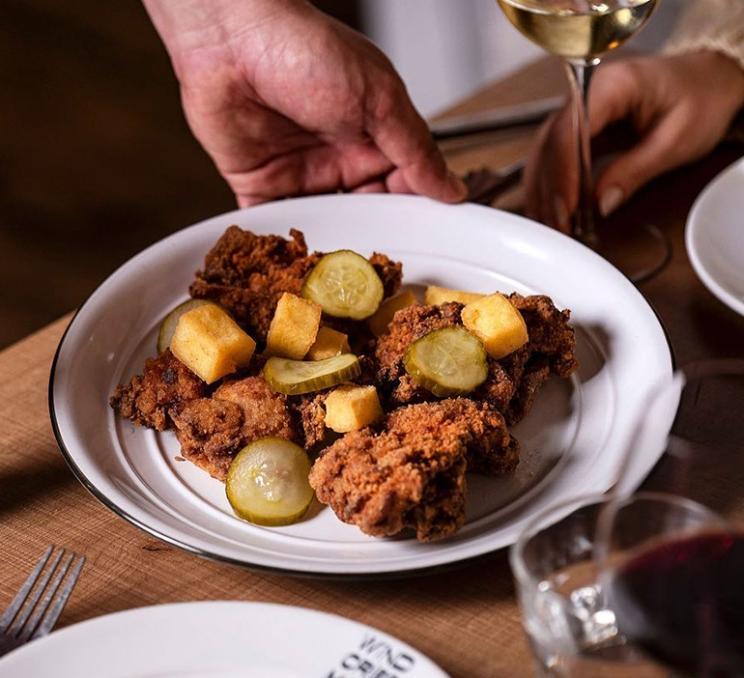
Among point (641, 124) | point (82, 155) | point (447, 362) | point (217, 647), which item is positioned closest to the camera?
point (217, 647)

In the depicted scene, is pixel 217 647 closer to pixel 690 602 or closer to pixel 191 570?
pixel 191 570

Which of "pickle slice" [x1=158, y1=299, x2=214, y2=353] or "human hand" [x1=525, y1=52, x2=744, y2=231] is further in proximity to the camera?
"human hand" [x1=525, y1=52, x2=744, y2=231]

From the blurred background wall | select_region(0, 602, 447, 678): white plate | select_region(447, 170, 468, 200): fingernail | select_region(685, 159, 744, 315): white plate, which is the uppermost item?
select_region(0, 602, 447, 678): white plate

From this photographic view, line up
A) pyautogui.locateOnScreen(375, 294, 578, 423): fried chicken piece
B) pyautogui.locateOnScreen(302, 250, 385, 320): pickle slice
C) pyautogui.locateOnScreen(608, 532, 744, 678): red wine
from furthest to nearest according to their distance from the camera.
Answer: pyautogui.locateOnScreen(302, 250, 385, 320): pickle slice < pyautogui.locateOnScreen(375, 294, 578, 423): fried chicken piece < pyautogui.locateOnScreen(608, 532, 744, 678): red wine

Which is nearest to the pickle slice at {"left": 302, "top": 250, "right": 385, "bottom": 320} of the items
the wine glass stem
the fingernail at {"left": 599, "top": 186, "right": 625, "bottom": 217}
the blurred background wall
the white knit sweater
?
the wine glass stem

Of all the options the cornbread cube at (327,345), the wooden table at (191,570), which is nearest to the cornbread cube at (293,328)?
the cornbread cube at (327,345)

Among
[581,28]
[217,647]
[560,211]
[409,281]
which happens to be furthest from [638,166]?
[217,647]

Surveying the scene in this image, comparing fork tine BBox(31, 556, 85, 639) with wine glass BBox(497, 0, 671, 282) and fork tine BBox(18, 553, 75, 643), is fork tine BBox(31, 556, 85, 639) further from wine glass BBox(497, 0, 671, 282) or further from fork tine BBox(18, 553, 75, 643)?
wine glass BBox(497, 0, 671, 282)
